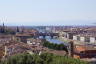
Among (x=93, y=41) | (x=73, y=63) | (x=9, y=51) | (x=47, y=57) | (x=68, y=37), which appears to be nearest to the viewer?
(x=73, y=63)

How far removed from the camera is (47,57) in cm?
1066

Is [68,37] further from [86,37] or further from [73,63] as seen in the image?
[73,63]

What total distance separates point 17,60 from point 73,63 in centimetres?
187

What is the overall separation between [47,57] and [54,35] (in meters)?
37.5

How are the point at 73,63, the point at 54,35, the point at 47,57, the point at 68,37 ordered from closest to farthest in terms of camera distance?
the point at 73,63
the point at 47,57
the point at 68,37
the point at 54,35

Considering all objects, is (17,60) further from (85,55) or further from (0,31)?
(0,31)

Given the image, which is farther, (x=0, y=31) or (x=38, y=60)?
(x=0, y=31)

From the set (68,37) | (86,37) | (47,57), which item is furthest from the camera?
(68,37)

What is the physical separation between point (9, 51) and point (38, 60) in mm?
6335

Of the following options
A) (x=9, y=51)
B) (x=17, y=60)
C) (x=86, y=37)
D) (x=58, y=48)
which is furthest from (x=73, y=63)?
(x=86, y=37)

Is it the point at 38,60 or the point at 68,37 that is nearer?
the point at 38,60

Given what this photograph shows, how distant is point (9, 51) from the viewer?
53.3 feet

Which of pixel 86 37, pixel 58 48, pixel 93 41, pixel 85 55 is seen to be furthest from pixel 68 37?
pixel 85 55

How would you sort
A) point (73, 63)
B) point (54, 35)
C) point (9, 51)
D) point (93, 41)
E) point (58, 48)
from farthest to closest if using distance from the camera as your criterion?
point (54, 35)
point (93, 41)
point (58, 48)
point (9, 51)
point (73, 63)
